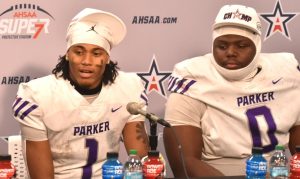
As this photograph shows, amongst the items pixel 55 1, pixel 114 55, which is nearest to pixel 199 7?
pixel 114 55

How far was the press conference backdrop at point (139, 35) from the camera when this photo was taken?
3.31 m

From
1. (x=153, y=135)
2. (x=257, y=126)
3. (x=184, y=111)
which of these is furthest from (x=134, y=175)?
(x=257, y=126)

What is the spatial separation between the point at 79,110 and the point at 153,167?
0.65 metres

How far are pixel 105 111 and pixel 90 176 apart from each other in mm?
271

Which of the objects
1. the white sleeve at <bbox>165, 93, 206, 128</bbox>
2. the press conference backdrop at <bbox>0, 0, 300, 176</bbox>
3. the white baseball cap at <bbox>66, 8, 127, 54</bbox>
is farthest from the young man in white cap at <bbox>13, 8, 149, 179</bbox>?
A: the press conference backdrop at <bbox>0, 0, 300, 176</bbox>

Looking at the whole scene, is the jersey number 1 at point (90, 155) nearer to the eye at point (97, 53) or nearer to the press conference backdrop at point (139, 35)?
the eye at point (97, 53)

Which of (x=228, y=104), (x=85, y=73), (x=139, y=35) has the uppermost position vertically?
(x=139, y=35)

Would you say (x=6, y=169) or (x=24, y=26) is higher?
(x=24, y=26)

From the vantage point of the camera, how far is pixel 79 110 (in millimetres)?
2723

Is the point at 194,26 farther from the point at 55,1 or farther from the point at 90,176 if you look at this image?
the point at 90,176

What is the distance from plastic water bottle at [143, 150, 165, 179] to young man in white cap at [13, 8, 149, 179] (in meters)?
0.56

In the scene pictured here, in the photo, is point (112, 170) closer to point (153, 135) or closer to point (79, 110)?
point (153, 135)

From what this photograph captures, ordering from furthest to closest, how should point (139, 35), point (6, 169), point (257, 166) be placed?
1. point (139, 35)
2. point (257, 166)
3. point (6, 169)

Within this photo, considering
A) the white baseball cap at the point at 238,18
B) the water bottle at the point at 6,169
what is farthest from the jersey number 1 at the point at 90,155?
the white baseball cap at the point at 238,18
